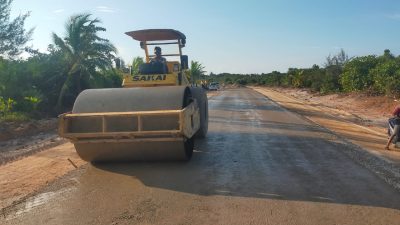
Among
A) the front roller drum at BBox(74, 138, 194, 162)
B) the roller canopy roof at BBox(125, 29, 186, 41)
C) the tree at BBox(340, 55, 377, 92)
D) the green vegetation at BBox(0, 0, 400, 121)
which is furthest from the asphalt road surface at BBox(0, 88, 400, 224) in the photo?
the tree at BBox(340, 55, 377, 92)

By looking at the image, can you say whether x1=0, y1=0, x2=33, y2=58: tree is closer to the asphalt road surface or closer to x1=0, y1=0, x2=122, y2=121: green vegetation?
x1=0, y1=0, x2=122, y2=121: green vegetation

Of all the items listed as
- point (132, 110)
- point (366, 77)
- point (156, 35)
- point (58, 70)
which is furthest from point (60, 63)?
point (366, 77)

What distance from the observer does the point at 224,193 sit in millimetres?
6359

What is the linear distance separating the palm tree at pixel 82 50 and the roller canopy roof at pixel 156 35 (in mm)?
12433

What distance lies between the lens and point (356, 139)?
475 inches

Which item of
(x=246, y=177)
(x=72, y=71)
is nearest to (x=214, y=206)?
(x=246, y=177)

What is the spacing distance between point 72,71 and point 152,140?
55.0 ft

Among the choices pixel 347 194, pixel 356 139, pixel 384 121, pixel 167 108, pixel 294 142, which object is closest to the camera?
pixel 347 194

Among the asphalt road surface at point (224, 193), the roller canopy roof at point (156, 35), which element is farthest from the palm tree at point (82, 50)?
the asphalt road surface at point (224, 193)

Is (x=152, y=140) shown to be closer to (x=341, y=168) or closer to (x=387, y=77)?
(x=341, y=168)

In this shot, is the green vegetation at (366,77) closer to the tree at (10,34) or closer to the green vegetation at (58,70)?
the green vegetation at (58,70)

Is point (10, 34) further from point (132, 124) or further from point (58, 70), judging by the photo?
point (132, 124)

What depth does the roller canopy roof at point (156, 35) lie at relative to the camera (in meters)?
11.0

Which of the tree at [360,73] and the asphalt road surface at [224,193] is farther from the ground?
the tree at [360,73]
